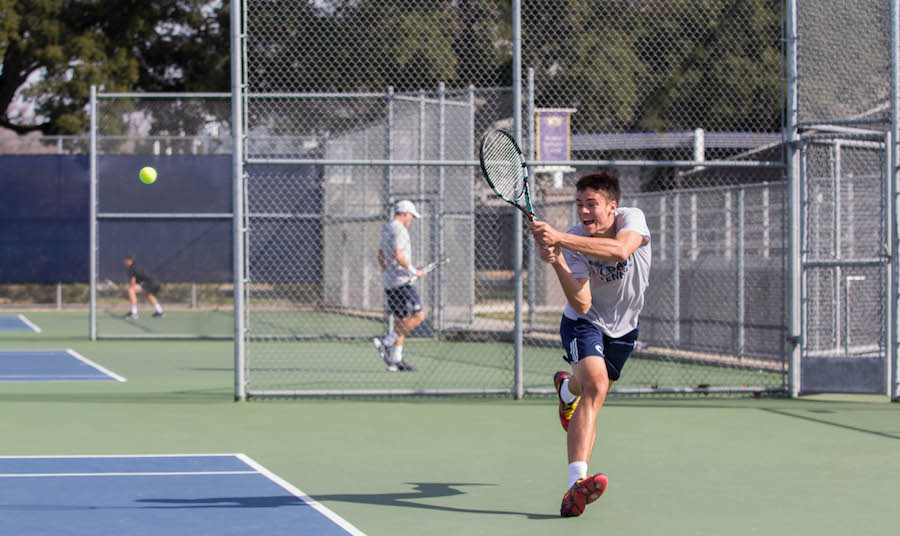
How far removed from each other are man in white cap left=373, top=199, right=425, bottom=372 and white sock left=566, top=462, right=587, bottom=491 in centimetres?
603

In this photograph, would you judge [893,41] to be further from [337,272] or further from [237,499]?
[337,272]

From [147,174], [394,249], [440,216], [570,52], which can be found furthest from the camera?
[147,174]

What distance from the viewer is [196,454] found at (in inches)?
275

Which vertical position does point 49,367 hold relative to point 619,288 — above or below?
below

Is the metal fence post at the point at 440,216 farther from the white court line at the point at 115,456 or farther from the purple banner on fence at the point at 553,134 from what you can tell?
the white court line at the point at 115,456

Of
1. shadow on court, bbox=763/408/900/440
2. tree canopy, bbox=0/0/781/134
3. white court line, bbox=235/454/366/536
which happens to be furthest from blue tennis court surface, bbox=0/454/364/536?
tree canopy, bbox=0/0/781/134

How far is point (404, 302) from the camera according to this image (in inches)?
449

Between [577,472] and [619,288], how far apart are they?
3.18ft

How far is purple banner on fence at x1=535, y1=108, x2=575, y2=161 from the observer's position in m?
11.6

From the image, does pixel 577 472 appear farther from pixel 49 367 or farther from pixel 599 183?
pixel 49 367

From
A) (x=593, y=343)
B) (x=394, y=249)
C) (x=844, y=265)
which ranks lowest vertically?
(x=593, y=343)

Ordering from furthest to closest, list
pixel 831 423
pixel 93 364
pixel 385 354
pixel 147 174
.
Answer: pixel 147 174 → pixel 93 364 → pixel 385 354 → pixel 831 423

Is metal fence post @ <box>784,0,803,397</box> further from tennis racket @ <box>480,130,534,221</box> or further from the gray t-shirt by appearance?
tennis racket @ <box>480,130,534,221</box>

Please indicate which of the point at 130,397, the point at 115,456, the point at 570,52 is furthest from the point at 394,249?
the point at 570,52
